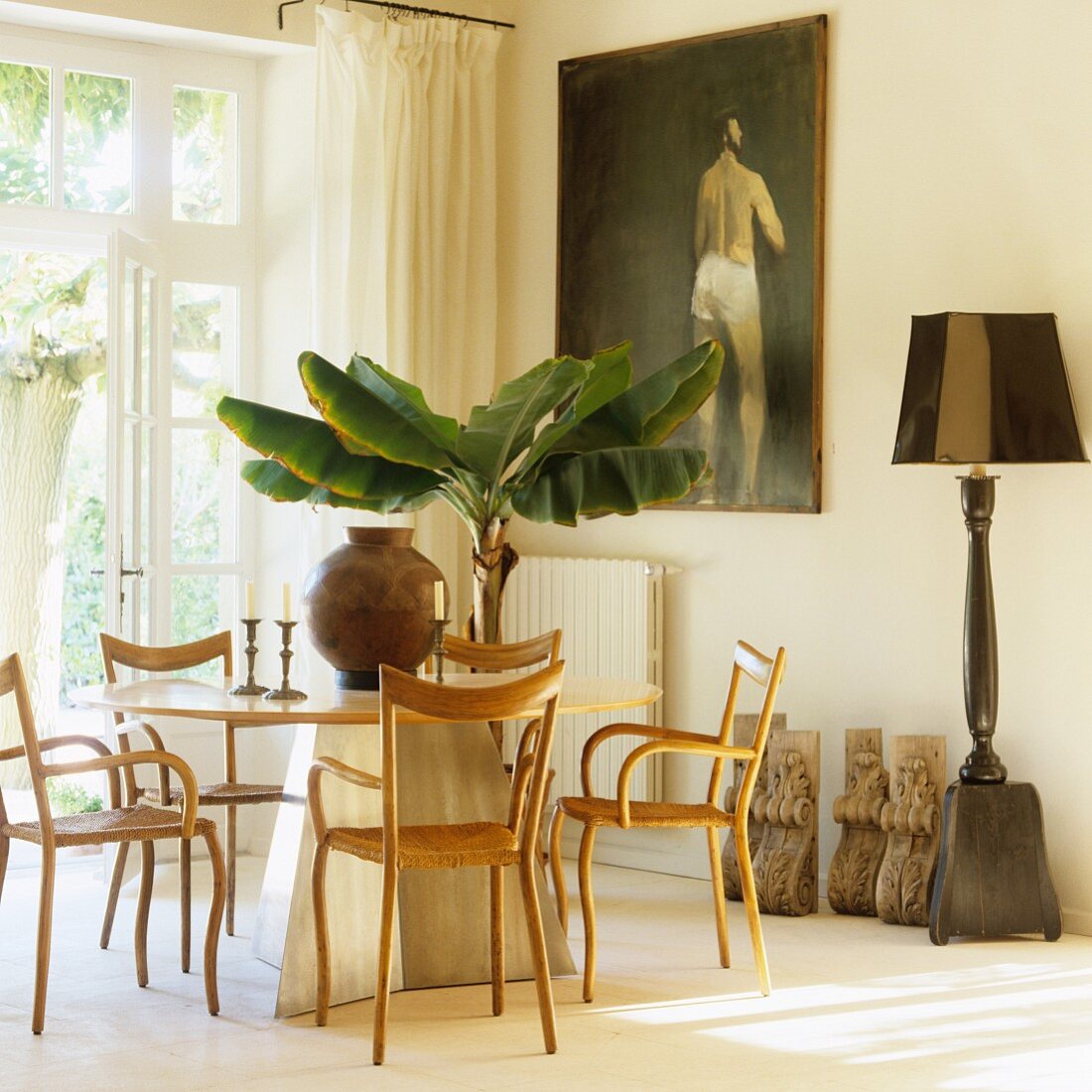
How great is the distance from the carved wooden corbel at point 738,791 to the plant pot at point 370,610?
4.45ft

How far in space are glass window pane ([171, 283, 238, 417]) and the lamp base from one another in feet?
10.1

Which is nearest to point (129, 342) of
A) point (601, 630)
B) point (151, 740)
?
point (151, 740)

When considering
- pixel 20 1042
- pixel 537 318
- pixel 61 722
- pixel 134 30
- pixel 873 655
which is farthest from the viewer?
pixel 61 722

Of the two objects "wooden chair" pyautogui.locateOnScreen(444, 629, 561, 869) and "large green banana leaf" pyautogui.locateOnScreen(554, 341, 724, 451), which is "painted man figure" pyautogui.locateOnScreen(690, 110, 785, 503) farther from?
"wooden chair" pyautogui.locateOnScreen(444, 629, 561, 869)

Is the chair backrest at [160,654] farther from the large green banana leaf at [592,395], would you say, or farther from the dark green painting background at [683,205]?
the dark green painting background at [683,205]

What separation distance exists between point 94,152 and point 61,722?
254 cm

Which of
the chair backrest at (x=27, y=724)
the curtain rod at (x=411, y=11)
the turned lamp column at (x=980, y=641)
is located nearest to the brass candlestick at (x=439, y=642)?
the chair backrest at (x=27, y=724)

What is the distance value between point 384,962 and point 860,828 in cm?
213

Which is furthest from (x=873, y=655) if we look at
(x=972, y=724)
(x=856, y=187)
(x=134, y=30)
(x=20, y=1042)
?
(x=134, y=30)

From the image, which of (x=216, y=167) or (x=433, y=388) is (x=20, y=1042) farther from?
(x=216, y=167)

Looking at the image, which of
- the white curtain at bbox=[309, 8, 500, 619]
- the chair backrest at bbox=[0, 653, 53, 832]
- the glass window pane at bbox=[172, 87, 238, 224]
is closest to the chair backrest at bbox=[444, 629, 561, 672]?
the white curtain at bbox=[309, 8, 500, 619]

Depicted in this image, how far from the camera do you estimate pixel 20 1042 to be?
12.6 ft

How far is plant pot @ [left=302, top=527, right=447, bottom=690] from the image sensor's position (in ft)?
14.7

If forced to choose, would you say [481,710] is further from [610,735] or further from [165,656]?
[165,656]
